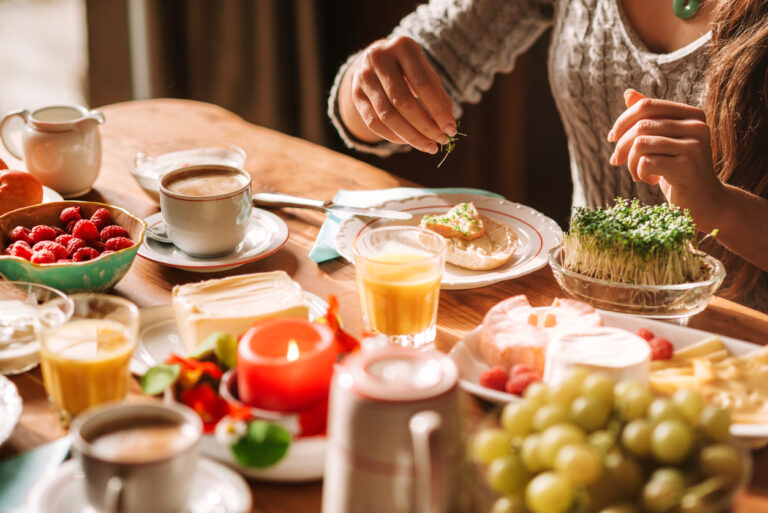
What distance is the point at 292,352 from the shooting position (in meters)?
0.82

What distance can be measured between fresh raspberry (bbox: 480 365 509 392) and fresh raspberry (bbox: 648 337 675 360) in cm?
19

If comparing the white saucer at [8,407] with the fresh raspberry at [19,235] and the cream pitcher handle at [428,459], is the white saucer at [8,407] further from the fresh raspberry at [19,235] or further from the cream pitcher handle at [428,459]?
the cream pitcher handle at [428,459]

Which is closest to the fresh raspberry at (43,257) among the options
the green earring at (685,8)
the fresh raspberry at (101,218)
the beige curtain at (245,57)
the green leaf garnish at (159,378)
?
the fresh raspberry at (101,218)

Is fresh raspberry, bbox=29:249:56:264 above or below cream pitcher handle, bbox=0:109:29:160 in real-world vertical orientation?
below

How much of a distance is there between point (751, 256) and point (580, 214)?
1.32ft

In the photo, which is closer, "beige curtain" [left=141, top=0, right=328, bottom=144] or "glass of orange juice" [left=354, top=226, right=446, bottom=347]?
"glass of orange juice" [left=354, top=226, right=446, bottom=347]

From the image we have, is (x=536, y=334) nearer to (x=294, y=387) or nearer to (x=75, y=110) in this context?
(x=294, y=387)

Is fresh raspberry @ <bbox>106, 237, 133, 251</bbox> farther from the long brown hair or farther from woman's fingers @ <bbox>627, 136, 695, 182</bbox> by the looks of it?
the long brown hair

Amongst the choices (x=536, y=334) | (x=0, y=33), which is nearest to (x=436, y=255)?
(x=536, y=334)

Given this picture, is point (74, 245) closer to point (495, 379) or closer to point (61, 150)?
point (61, 150)

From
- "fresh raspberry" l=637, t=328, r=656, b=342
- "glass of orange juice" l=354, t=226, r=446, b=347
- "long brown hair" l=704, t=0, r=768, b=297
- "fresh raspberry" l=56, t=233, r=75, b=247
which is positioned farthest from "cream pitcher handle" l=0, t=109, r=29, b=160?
"long brown hair" l=704, t=0, r=768, b=297

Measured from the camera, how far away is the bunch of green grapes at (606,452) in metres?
0.63

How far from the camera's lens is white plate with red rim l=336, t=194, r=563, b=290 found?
4.08 feet

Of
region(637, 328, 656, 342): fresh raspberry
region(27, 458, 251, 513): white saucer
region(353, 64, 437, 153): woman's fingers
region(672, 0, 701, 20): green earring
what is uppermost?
region(672, 0, 701, 20): green earring
